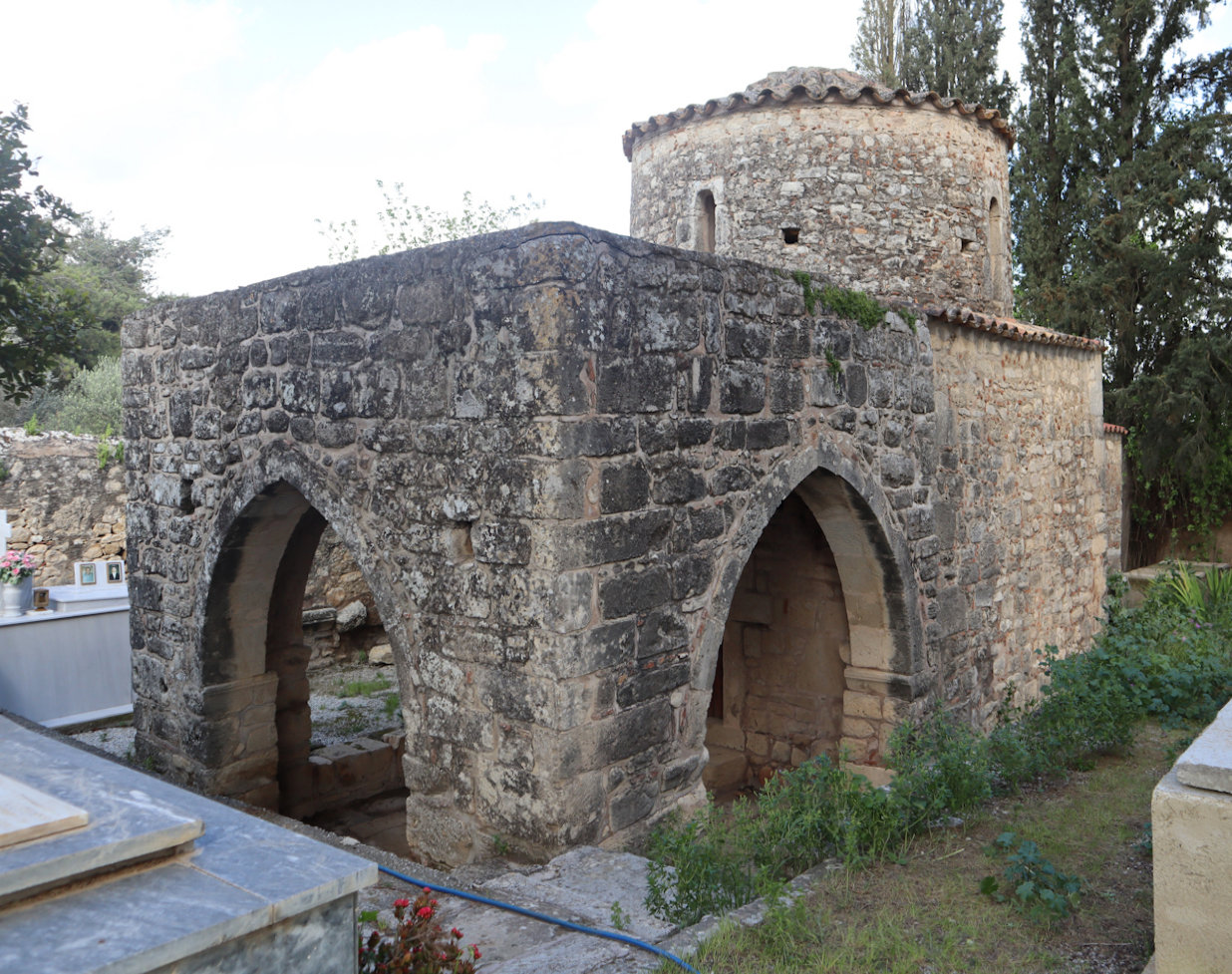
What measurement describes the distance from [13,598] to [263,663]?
303cm

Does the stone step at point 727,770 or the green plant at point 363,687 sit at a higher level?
the green plant at point 363,687

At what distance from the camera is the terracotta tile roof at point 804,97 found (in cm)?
760

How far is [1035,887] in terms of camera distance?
3.42 m

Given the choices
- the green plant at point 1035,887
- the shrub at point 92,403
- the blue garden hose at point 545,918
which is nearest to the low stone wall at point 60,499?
the shrub at point 92,403

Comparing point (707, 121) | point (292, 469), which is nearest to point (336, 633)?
point (292, 469)

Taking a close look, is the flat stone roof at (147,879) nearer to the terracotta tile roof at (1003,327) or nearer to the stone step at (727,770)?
the stone step at (727,770)

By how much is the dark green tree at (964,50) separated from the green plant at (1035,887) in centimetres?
1501

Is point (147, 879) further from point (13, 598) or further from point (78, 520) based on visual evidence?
point (78, 520)

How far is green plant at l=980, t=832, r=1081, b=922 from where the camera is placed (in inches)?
130

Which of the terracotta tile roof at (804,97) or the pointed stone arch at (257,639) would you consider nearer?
the pointed stone arch at (257,639)

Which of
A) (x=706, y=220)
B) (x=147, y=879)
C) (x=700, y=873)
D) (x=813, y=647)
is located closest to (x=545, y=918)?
(x=700, y=873)

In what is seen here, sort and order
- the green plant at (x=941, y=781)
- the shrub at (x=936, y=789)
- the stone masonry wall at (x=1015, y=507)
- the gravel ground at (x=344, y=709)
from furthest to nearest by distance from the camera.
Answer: the gravel ground at (x=344, y=709)
the stone masonry wall at (x=1015, y=507)
the green plant at (x=941, y=781)
the shrub at (x=936, y=789)

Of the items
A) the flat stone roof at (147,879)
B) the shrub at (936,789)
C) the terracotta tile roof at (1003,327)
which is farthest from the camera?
the terracotta tile roof at (1003,327)

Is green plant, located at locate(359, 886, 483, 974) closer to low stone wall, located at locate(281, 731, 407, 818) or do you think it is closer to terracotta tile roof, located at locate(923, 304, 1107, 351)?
low stone wall, located at locate(281, 731, 407, 818)
